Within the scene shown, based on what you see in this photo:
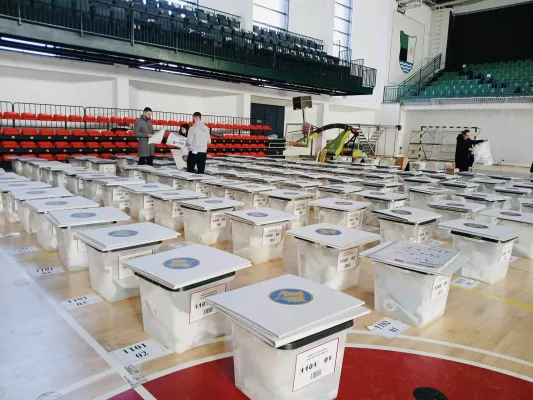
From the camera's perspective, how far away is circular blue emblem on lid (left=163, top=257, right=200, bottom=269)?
1982 mm

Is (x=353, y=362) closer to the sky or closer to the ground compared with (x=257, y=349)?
closer to the ground

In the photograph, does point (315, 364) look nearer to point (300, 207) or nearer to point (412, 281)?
point (412, 281)

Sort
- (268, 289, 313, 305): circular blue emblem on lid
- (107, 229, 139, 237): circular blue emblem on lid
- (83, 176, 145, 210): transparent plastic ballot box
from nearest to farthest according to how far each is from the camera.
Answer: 1. (268, 289, 313, 305): circular blue emblem on lid
2. (107, 229, 139, 237): circular blue emblem on lid
3. (83, 176, 145, 210): transparent plastic ballot box

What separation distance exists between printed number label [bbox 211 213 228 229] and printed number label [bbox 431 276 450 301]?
214 cm

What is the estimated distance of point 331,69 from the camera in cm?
1559

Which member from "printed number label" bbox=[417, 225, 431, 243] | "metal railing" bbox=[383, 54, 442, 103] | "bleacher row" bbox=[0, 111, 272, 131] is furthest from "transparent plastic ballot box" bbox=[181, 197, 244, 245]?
"metal railing" bbox=[383, 54, 442, 103]

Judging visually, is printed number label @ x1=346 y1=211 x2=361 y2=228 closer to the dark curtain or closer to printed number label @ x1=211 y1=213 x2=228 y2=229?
printed number label @ x1=211 y1=213 x2=228 y2=229

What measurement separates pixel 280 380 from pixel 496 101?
18681 millimetres

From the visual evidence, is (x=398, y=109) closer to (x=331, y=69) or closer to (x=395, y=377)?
(x=331, y=69)

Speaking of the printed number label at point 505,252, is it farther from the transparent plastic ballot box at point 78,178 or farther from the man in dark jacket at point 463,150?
the man in dark jacket at point 463,150

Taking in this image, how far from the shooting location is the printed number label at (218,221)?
150 inches

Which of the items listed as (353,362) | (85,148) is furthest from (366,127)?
(353,362)

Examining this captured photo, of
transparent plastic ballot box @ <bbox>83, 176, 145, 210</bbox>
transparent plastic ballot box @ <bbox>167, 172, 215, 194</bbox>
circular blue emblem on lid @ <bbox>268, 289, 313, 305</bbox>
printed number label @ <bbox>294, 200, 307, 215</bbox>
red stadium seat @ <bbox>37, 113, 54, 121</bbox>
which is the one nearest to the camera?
circular blue emblem on lid @ <bbox>268, 289, 313, 305</bbox>

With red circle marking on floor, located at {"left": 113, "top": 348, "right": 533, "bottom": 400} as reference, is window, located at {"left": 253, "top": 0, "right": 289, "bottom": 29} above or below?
above
